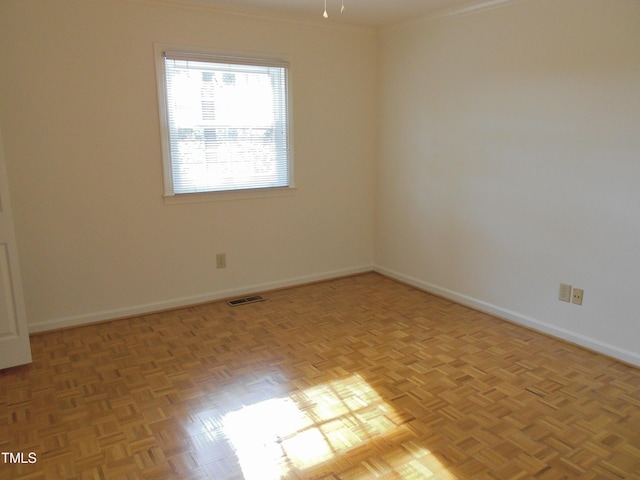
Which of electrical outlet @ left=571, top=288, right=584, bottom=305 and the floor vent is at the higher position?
electrical outlet @ left=571, top=288, right=584, bottom=305

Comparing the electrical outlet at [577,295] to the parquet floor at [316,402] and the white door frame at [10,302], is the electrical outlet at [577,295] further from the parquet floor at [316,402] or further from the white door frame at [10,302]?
the white door frame at [10,302]

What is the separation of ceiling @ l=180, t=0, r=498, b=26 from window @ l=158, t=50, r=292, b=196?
15.1 inches

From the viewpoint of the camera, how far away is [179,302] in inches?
154

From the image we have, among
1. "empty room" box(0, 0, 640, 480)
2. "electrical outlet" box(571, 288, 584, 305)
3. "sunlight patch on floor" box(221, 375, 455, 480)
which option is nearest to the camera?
"sunlight patch on floor" box(221, 375, 455, 480)

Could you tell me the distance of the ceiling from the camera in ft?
11.6

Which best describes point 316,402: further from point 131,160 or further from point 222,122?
point 222,122

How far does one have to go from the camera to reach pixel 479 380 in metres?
2.72

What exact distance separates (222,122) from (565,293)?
2.80m

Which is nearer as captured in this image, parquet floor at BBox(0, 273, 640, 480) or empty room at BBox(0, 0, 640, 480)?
parquet floor at BBox(0, 273, 640, 480)

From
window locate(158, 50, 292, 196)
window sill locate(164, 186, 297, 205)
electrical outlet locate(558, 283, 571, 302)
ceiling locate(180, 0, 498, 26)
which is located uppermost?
ceiling locate(180, 0, 498, 26)

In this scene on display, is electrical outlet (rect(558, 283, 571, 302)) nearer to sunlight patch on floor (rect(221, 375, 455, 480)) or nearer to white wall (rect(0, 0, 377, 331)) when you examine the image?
sunlight patch on floor (rect(221, 375, 455, 480))

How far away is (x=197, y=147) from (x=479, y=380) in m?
2.62

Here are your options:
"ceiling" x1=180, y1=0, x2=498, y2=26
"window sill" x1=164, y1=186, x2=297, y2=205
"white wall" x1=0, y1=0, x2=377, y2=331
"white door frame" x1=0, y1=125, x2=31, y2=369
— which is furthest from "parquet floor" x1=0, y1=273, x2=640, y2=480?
"ceiling" x1=180, y1=0, x2=498, y2=26

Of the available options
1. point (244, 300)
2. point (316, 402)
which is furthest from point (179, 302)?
point (316, 402)
